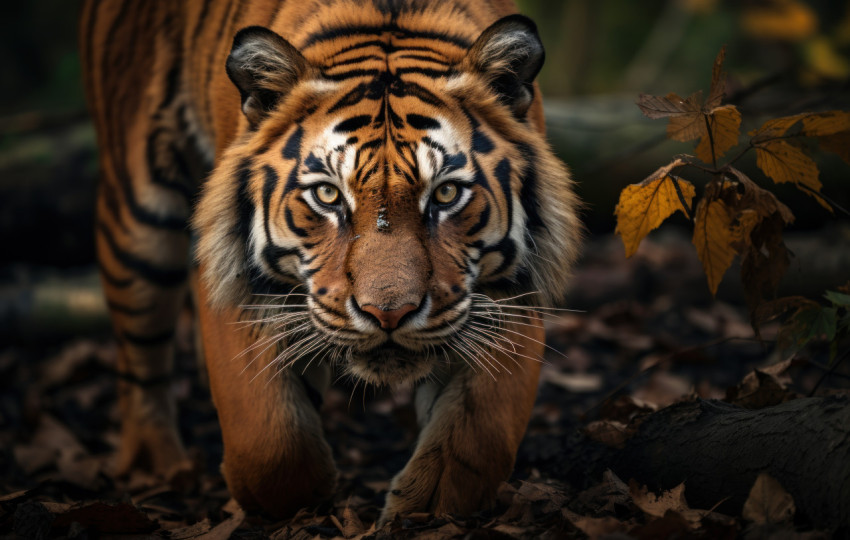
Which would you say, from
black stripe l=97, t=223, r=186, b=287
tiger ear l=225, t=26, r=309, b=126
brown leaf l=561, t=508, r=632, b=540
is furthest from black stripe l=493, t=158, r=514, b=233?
black stripe l=97, t=223, r=186, b=287

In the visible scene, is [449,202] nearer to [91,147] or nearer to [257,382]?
[257,382]

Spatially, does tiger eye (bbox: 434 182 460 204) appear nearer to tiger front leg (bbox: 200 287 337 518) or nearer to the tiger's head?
the tiger's head

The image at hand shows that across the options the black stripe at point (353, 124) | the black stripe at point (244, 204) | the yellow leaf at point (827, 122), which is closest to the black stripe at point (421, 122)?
the black stripe at point (353, 124)

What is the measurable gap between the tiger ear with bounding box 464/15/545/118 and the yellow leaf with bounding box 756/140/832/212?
28.6 inches

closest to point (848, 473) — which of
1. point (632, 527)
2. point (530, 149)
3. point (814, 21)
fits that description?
point (632, 527)

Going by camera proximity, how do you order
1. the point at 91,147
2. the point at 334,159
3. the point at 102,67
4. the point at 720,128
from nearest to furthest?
the point at 720,128, the point at 334,159, the point at 102,67, the point at 91,147

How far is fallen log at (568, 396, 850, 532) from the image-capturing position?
1699 millimetres

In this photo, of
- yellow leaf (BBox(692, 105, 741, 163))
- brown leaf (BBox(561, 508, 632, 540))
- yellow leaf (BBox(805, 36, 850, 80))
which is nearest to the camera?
brown leaf (BBox(561, 508, 632, 540))

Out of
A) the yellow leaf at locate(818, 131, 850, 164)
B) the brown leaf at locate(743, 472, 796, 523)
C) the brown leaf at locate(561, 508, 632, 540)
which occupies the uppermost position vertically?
the yellow leaf at locate(818, 131, 850, 164)

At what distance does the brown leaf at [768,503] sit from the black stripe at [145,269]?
2.72 metres

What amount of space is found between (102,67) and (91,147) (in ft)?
7.69

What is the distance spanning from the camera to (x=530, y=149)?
2.52m

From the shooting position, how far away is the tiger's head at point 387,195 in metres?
2.18

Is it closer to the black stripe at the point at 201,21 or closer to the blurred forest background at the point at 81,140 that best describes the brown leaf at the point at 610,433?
the blurred forest background at the point at 81,140
